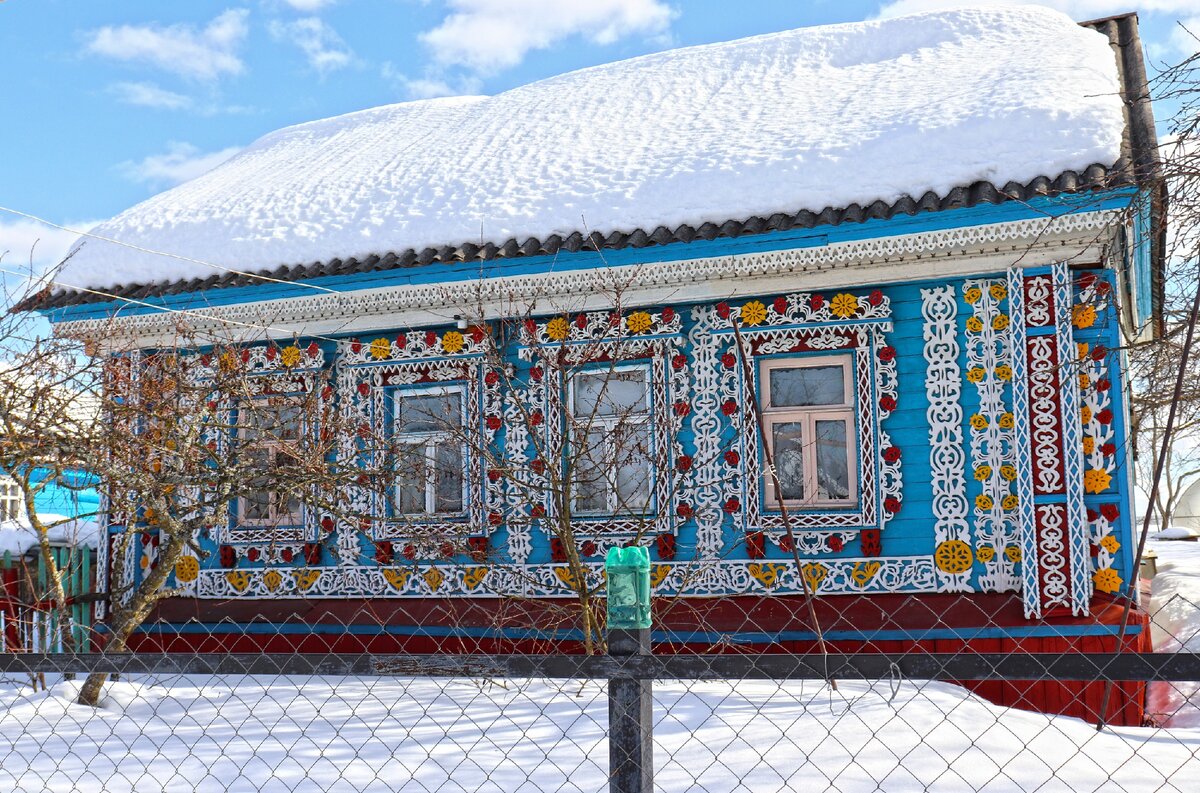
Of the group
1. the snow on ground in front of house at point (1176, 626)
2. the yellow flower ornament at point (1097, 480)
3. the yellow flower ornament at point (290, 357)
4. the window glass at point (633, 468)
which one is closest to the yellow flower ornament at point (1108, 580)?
the snow on ground in front of house at point (1176, 626)

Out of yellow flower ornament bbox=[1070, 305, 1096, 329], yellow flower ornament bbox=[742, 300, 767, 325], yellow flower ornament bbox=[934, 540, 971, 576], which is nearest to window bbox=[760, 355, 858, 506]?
yellow flower ornament bbox=[742, 300, 767, 325]

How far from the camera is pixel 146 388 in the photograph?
730 cm

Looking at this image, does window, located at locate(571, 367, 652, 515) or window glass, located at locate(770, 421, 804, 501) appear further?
window, located at locate(571, 367, 652, 515)

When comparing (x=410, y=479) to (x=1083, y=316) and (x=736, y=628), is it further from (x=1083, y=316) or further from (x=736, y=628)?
(x=1083, y=316)

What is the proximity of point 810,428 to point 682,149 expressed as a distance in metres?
2.22

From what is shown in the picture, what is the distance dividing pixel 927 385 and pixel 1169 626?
3.37 m

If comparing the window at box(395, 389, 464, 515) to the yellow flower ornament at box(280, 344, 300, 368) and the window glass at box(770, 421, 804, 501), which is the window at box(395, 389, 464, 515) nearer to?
the yellow flower ornament at box(280, 344, 300, 368)

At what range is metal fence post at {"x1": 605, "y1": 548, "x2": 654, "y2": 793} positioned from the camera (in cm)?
259

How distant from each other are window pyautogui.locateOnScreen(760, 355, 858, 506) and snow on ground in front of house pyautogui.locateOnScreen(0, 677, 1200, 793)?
1851 mm

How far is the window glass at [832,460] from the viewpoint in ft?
25.5

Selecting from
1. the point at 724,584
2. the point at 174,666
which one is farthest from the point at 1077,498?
the point at 174,666

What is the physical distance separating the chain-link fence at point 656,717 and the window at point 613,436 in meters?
0.81

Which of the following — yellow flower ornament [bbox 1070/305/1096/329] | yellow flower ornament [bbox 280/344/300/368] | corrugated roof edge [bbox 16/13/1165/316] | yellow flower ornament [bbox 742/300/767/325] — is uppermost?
corrugated roof edge [bbox 16/13/1165/316]

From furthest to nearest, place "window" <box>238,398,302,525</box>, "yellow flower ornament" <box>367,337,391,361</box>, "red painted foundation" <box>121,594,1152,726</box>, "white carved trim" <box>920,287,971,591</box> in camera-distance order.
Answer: "yellow flower ornament" <box>367,337,391,361</box> → "window" <box>238,398,302,525</box> → "white carved trim" <box>920,287,971,591</box> → "red painted foundation" <box>121,594,1152,726</box>
